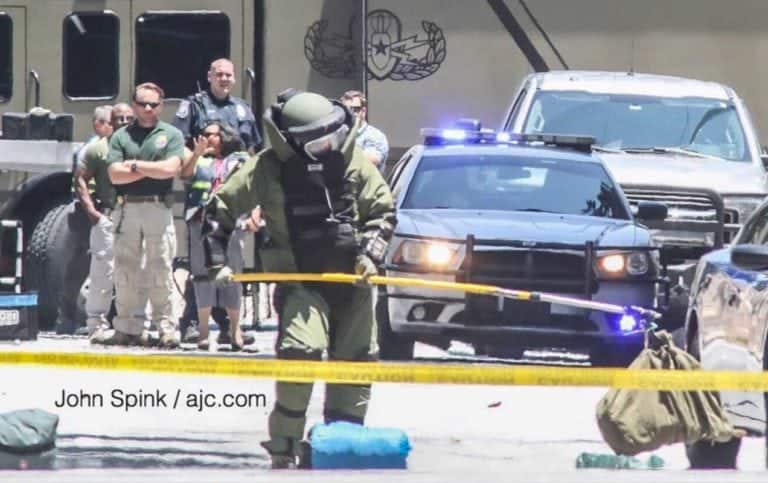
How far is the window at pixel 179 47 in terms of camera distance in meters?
18.2

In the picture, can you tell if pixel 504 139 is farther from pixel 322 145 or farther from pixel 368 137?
pixel 322 145

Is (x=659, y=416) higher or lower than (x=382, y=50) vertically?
lower

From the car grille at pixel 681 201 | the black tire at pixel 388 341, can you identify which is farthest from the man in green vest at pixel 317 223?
the car grille at pixel 681 201

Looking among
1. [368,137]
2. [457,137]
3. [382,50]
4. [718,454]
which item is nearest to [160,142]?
[368,137]

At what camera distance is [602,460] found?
940 centimetres

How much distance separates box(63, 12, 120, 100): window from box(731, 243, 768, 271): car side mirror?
9.62m

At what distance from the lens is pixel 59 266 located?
16859 millimetres

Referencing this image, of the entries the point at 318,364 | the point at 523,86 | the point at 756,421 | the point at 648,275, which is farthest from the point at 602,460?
the point at 523,86

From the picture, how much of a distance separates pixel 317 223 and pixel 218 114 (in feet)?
21.1

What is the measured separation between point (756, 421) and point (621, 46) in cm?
873

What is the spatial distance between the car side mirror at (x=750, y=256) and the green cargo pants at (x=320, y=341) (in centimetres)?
156

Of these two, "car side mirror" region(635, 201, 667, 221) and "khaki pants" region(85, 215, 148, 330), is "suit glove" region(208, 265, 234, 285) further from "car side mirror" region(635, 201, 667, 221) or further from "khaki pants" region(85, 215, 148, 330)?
"khaki pants" region(85, 215, 148, 330)

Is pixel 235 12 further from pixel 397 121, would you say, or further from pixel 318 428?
pixel 318 428

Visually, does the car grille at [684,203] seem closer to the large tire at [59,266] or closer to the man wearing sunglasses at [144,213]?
the man wearing sunglasses at [144,213]
